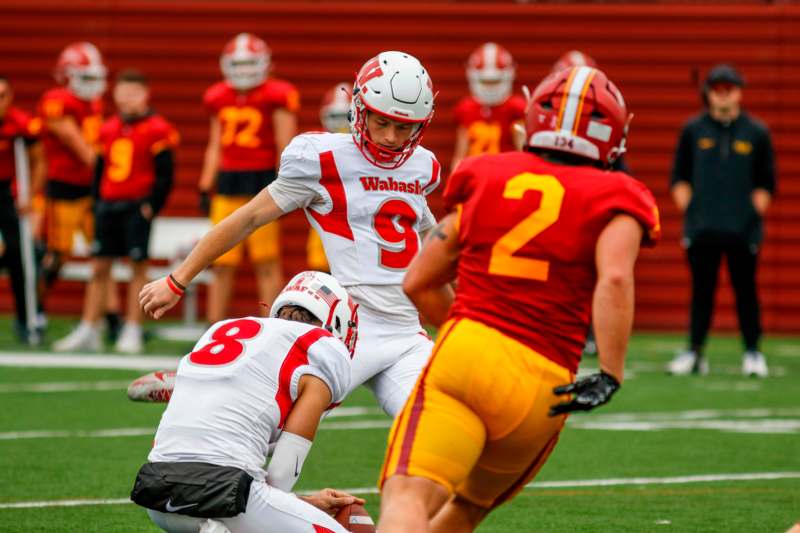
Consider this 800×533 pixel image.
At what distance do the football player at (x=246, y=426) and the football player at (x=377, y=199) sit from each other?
28.2 inches

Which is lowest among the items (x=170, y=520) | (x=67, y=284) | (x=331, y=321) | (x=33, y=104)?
(x=67, y=284)

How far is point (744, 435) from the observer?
8531 mm

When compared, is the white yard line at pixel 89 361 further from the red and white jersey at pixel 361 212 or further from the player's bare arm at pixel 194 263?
the player's bare arm at pixel 194 263

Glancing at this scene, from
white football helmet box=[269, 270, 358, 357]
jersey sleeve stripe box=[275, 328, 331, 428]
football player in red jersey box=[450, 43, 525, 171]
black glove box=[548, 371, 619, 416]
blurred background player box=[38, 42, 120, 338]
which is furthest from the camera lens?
blurred background player box=[38, 42, 120, 338]

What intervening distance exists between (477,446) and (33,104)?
44.6 feet

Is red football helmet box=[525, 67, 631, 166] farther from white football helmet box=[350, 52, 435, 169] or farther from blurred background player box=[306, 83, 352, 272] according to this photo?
blurred background player box=[306, 83, 352, 272]

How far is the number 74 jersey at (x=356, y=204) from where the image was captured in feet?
19.2

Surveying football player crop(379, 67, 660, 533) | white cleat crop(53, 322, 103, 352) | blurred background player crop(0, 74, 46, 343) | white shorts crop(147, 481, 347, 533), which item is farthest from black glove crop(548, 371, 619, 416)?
blurred background player crop(0, 74, 46, 343)

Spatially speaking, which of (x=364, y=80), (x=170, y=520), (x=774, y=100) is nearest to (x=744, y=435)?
(x=364, y=80)

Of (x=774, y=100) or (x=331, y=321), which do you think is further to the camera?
(x=774, y=100)

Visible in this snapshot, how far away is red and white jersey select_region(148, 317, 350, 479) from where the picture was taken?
4770mm

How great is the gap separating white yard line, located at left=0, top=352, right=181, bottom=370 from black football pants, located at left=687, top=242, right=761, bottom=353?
4063 millimetres

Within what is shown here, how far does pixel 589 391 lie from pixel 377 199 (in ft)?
6.89

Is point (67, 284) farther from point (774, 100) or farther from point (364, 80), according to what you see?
point (364, 80)
